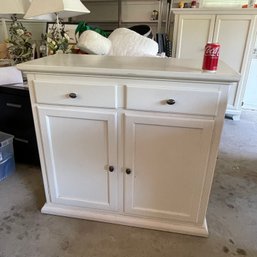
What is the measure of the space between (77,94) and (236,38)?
7.87 ft

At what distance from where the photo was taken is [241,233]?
1.40 meters

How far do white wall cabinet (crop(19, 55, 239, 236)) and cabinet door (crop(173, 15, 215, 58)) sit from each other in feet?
6.05

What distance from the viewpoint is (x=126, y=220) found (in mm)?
1441

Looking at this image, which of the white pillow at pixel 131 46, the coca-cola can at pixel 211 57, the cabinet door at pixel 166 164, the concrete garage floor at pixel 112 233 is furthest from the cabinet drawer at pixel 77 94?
the white pillow at pixel 131 46

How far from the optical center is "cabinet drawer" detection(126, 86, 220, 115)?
Answer: 3.51 ft

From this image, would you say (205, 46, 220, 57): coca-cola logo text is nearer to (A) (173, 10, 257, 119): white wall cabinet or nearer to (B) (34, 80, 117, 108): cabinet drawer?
(B) (34, 80, 117, 108): cabinet drawer

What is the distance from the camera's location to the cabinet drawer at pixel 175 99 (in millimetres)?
1069

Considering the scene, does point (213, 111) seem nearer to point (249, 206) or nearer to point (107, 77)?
point (107, 77)

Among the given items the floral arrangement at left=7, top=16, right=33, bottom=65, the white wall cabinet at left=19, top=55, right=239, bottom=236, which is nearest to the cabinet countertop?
the white wall cabinet at left=19, top=55, right=239, bottom=236

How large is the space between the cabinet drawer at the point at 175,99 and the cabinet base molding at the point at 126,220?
704 millimetres

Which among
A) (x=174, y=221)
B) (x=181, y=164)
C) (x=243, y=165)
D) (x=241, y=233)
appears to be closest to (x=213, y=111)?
(x=181, y=164)

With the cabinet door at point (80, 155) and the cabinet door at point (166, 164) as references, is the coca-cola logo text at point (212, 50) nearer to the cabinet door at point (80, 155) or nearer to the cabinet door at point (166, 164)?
the cabinet door at point (166, 164)

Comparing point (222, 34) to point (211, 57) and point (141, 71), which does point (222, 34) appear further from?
point (141, 71)

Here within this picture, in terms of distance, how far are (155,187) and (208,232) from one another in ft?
1.41
